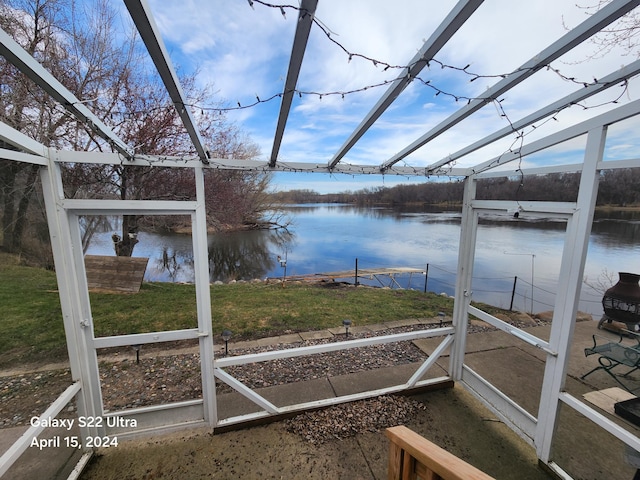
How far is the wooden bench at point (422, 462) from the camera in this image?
2.98 feet

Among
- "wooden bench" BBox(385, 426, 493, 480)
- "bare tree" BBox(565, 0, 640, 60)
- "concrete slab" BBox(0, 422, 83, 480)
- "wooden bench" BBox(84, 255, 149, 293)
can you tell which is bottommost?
"concrete slab" BBox(0, 422, 83, 480)

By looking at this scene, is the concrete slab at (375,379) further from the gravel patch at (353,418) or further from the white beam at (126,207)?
the white beam at (126,207)

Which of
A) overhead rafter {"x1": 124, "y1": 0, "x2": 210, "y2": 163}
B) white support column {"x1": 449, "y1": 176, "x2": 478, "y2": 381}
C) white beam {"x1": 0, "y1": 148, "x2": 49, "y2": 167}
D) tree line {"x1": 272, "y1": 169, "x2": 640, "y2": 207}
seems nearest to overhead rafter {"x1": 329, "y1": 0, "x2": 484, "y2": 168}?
overhead rafter {"x1": 124, "y1": 0, "x2": 210, "y2": 163}

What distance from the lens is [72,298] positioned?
6.57 ft

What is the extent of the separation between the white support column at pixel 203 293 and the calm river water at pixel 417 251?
1.26m

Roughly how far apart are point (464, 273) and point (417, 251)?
13.3 meters

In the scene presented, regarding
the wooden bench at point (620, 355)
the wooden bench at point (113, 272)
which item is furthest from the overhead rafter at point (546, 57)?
the wooden bench at point (113, 272)

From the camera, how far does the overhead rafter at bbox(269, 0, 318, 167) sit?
99 cm

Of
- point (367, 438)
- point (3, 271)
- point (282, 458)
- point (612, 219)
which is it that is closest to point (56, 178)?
point (282, 458)

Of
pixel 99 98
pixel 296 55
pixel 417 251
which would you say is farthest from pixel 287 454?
pixel 417 251

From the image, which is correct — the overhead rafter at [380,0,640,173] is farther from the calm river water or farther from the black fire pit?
the black fire pit

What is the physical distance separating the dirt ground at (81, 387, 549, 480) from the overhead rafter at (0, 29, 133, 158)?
2.36 meters

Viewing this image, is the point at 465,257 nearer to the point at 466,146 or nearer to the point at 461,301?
the point at 461,301

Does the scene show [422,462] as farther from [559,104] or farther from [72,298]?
[72,298]
